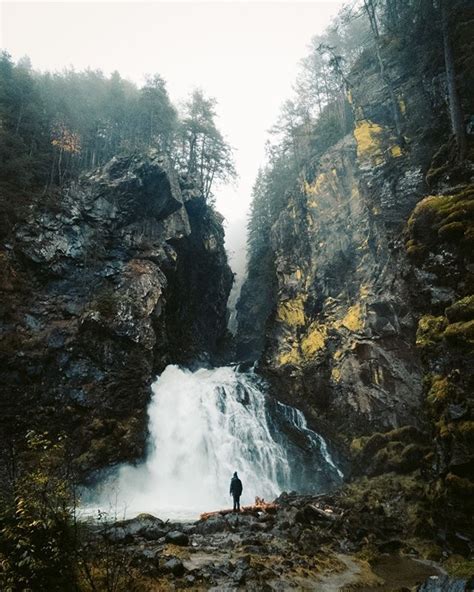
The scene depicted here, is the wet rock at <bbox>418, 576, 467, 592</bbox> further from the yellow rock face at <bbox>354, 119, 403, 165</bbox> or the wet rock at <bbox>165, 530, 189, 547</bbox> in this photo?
the yellow rock face at <bbox>354, 119, 403, 165</bbox>

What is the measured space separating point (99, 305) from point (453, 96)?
904 inches

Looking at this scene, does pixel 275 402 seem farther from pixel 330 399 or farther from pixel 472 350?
pixel 472 350

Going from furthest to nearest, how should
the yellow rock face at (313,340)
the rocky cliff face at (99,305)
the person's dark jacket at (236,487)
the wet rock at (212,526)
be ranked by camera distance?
the yellow rock face at (313,340)
the rocky cliff face at (99,305)
the person's dark jacket at (236,487)
the wet rock at (212,526)

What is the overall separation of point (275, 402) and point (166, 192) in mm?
18496

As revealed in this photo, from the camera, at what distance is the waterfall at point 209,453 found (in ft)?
62.6

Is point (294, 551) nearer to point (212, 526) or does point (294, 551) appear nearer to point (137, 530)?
point (212, 526)

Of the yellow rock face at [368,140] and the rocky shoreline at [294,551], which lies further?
the yellow rock face at [368,140]

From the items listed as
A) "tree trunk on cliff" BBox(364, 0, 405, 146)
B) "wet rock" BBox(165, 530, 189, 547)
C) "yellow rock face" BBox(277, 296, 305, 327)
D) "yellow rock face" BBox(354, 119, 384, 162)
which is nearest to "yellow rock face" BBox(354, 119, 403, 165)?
"yellow rock face" BBox(354, 119, 384, 162)

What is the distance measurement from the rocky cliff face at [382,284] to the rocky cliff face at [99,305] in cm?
978

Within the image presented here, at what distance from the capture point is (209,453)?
21719mm

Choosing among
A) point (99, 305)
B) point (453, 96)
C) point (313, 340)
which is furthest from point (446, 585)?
point (99, 305)

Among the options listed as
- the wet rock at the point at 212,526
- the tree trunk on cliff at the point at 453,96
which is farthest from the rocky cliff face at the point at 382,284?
the wet rock at the point at 212,526

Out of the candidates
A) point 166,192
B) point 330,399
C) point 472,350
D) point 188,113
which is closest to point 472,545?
point 472,350

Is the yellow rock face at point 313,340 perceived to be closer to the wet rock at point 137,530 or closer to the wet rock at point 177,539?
the wet rock at point 137,530
